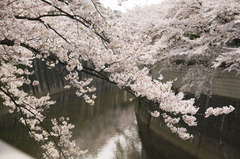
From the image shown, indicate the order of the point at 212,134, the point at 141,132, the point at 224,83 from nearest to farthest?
the point at 224,83, the point at 212,134, the point at 141,132

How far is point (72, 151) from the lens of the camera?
21.6ft

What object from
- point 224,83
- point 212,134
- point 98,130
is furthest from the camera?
point 98,130

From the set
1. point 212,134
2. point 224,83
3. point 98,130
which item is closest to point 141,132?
point 98,130

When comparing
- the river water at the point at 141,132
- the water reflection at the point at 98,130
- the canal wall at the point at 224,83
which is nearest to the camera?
the canal wall at the point at 224,83

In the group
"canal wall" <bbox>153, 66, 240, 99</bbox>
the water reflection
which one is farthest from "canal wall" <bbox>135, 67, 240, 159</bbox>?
A: the water reflection

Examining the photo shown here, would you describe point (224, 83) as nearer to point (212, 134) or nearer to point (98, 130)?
point (212, 134)

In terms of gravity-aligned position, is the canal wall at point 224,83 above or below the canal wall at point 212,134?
above

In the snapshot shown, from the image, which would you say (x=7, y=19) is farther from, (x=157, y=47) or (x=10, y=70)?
(x=157, y=47)

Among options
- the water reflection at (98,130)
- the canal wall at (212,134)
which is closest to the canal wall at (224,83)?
the canal wall at (212,134)

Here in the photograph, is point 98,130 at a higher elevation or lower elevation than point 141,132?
lower

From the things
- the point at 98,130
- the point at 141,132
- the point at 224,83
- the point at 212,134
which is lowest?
the point at 98,130

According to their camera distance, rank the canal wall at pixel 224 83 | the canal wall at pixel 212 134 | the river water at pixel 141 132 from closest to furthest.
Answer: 1. the canal wall at pixel 212 134
2. the canal wall at pixel 224 83
3. the river water at pixel 141 132

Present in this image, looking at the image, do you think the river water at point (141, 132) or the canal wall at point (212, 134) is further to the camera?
the river water at point (141, 132)

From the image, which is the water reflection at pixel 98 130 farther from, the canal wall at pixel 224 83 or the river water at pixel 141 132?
the canal wall at pixel 224 83
